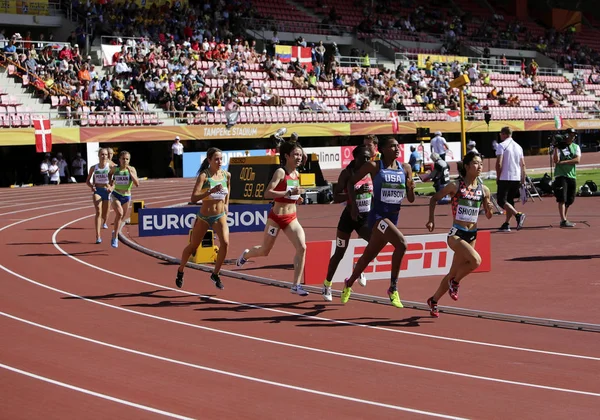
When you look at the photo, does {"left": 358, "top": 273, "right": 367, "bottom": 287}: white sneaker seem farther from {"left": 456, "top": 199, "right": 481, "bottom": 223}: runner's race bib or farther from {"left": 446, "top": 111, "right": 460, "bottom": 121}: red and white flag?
{"left": 446, "top": 111, "right": 460, "bottom": 121}: red and white flag

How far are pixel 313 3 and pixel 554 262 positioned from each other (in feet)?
154

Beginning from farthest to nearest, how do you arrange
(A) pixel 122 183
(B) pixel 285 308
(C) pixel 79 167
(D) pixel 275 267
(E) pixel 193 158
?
(E) pixel 193 158 → (C) pixel 79 167 → (A) pixel 122 183 → (D) pixel 275 267 → (B) pixel 285 308

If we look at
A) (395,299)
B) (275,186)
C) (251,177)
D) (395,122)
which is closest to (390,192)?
(395,299)

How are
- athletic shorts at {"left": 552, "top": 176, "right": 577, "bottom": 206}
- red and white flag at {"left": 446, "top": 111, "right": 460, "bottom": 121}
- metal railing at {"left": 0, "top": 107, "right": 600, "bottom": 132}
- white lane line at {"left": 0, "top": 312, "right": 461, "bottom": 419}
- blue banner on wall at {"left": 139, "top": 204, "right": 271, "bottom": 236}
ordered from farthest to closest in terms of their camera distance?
1. red and white flag at {"left": 446, "top": 111, "right": 460, "bottom": 121}
2. metal railing at {"left": 0, "top": 107, "right": 600, "bottom": 132}
3. blue banner on wall at {"left": 139, "top": 204, "right": 271, "bottom": 236}
4. athletic shorts at {"left": 552, "top": 176, "right": 577, "bottom": 206}
5. white lane line at {"left": 0, "top": 312, "right": 461, "bottom": 419}

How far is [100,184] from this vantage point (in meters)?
18.5

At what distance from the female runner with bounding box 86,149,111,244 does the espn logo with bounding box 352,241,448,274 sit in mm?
7172

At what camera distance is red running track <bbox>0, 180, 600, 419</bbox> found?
23.5 ft

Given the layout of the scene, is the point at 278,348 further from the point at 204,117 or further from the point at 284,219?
the point at 204,117

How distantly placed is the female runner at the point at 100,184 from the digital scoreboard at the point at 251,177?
7607mm

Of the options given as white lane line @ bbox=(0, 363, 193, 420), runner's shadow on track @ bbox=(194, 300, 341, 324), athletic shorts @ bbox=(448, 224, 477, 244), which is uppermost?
athletic shorts @ bbox=(448, 224, 477, 244)

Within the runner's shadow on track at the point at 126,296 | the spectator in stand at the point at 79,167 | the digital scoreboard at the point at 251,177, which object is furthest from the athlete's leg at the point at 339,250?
the spectator in stand at the point at 79,167

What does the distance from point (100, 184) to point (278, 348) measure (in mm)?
10223

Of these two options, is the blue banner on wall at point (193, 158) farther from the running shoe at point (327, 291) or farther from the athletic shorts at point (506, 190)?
the running shoe at point (327, 291)

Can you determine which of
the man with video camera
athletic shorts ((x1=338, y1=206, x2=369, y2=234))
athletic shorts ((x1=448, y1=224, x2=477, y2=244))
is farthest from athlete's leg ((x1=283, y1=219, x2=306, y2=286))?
the man with video camera
